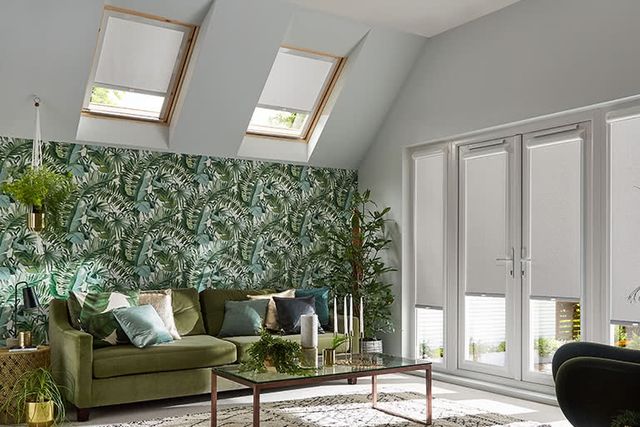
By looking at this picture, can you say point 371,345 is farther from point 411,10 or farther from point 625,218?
point 411,10

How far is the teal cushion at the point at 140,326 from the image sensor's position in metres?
5.52

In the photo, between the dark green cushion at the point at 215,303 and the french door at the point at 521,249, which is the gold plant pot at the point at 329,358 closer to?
the dark green cushion at the point at 215,303

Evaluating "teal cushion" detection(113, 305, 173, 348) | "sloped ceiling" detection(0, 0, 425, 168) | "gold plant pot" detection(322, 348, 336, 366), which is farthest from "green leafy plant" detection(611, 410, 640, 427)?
"sloped ceiling" detection(0, 0, 425, 168)

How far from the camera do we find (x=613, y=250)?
5.38m

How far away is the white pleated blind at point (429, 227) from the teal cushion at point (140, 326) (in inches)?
111

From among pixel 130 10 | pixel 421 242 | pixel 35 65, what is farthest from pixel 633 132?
pixel 35 65

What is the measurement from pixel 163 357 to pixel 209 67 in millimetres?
2619

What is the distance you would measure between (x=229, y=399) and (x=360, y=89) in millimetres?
3437

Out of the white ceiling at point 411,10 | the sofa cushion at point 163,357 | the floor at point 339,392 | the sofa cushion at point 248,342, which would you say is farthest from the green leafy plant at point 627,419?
the white ceiling at point 411,10

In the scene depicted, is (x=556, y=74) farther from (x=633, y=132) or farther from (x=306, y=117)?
(x=306, y=117)

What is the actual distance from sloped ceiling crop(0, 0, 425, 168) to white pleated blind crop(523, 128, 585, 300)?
6.35ft

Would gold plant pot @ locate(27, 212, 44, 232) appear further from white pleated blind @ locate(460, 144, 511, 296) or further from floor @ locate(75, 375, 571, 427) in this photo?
white pleated blind @ locate(460, 144, 511, 296)

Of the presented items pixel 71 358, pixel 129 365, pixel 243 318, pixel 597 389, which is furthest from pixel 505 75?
pixel 71 358

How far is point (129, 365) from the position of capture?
5328 millimetres
